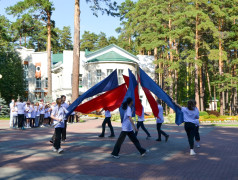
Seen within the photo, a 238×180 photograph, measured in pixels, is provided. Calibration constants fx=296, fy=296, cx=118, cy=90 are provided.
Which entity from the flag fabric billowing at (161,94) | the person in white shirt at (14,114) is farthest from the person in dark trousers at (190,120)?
the person in white shirt at (14,114)

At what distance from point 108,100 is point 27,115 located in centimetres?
814

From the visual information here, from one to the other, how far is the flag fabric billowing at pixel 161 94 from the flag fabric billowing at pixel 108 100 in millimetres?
1896

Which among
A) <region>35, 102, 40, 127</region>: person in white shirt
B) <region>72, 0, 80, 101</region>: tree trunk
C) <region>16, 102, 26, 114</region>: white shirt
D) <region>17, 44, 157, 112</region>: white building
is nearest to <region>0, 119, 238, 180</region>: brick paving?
<region>16, 102, 26, 114</region>: white shirt

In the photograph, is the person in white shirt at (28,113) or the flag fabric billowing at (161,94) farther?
the person in white shirt at (28,113)

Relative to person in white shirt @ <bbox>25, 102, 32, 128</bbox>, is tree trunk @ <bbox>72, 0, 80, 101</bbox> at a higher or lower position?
higher

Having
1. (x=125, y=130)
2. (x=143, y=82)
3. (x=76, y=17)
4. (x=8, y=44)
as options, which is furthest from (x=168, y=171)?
(x=8, y=44)

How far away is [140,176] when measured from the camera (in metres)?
7.08

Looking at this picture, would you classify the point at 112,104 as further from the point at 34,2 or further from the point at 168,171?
the point at 34,2

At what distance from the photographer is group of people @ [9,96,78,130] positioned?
18.1 m

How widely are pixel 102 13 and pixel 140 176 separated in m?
21.7

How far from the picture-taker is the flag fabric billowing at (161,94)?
37.1ft

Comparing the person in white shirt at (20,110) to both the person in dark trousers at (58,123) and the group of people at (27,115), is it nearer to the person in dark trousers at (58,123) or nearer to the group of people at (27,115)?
the group of people at (27,115)

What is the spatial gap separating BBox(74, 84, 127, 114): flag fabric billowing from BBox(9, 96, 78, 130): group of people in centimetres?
460

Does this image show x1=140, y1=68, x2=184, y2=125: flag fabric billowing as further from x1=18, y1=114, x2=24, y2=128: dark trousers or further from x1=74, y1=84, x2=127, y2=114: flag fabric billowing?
x1=18, y1=114, x2=24, y2=128: dark trousers
